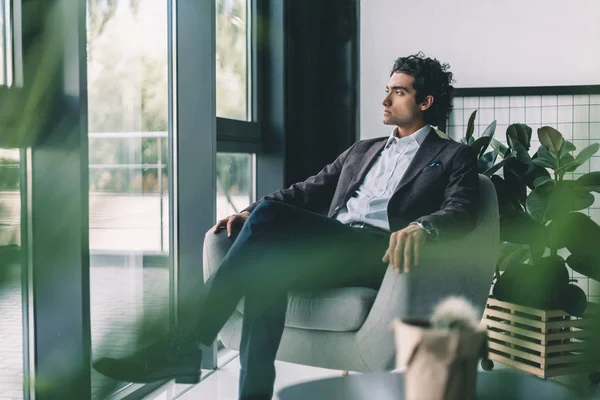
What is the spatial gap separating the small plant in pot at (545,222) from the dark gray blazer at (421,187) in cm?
49

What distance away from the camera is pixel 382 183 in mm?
2498

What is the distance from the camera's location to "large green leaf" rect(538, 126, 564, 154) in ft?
8.91

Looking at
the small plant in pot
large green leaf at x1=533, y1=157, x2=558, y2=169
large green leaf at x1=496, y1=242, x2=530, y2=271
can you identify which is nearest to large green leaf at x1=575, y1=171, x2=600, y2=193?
the small plant in pot

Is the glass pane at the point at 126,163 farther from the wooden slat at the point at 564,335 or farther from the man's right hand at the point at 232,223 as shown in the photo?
the wooden slat at the point at 564,335

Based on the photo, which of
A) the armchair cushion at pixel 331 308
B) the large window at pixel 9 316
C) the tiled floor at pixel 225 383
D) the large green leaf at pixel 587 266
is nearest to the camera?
the large window at pixel 9 316

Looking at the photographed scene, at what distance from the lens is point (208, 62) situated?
268 centimetres

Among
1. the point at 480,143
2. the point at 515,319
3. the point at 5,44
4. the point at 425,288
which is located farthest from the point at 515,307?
the point at 5,44

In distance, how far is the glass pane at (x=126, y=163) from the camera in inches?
86.4

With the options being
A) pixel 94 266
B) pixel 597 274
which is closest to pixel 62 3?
pixel 94 266

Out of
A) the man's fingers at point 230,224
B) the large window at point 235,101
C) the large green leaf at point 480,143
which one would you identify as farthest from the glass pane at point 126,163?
the large green leaf at point 480,143

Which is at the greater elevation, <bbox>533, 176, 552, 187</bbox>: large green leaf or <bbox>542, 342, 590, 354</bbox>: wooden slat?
<bbox>533, 176, 552, 187</bbox>: large green leaf

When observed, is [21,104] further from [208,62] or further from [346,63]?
[346,63]

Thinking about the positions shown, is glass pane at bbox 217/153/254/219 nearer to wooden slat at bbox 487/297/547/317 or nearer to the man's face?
the man's face

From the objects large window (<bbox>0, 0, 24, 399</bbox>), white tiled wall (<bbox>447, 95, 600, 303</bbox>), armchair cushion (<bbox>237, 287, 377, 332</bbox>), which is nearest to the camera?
large window (<bbox>0, 0, 24, 399</bbox>)
